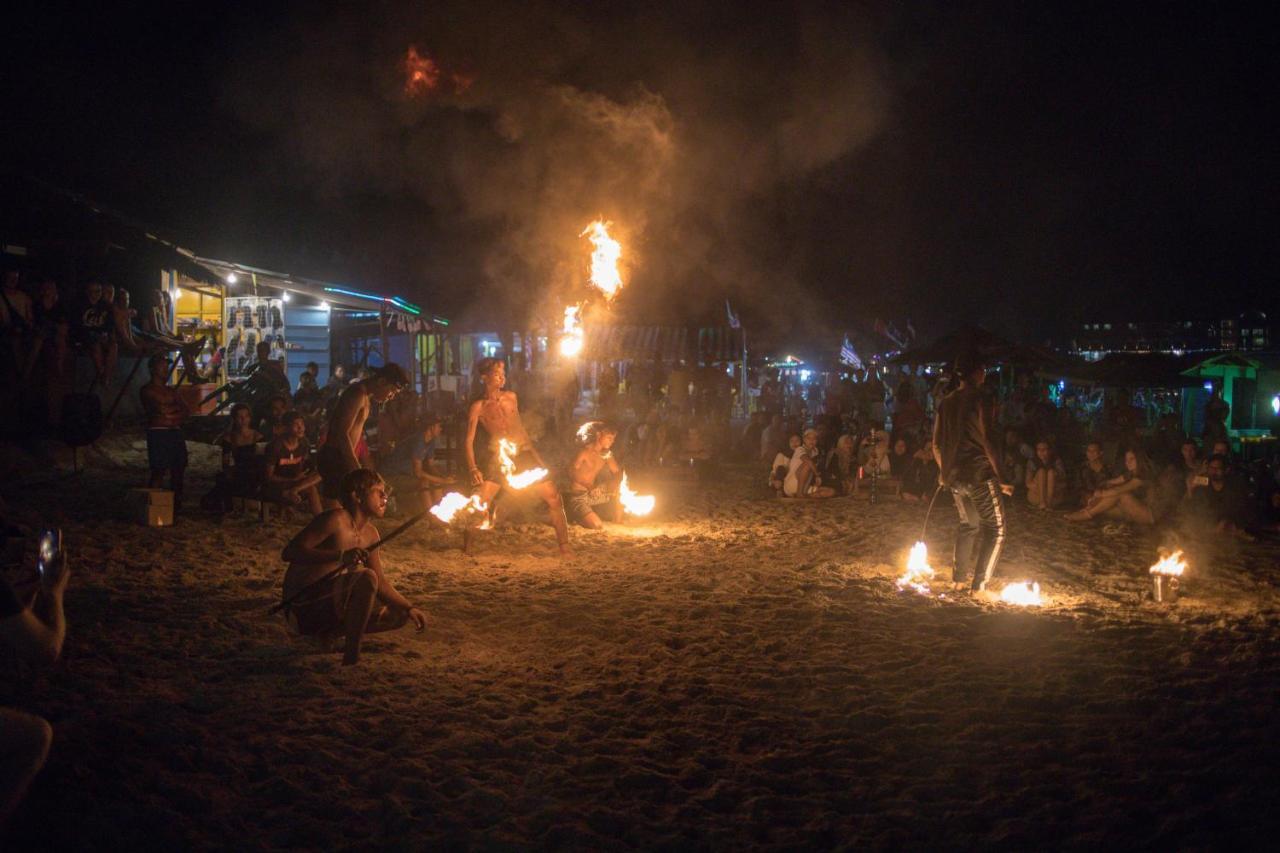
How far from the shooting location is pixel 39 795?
3486 mm

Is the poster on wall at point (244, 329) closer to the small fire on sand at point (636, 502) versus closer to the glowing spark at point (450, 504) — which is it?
the small fire on sand at point (636, 502)

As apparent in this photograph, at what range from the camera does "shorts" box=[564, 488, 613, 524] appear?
32.8 ft

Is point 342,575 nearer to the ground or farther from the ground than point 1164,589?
farther from the ground

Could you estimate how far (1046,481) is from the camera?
1170cm

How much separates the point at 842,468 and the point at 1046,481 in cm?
268

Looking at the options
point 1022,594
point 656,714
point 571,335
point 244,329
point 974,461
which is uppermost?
point 571,335

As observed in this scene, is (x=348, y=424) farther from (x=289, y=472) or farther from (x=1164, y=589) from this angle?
(x=1164, y=589)

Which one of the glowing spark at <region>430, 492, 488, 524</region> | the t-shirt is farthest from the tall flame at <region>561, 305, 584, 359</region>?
the glowing spark at <region>430, 492, 488, 524</region>

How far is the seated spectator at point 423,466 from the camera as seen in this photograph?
31.1ft

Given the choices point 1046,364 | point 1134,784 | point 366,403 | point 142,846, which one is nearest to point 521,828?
point 142,846

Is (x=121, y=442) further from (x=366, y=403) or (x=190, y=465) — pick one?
(x=366, y=403)

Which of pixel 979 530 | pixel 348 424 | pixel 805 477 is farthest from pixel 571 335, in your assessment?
pixel 979 530

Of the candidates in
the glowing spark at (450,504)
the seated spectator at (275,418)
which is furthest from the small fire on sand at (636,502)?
the seated spectator at (275,418)

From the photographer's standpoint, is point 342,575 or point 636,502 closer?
point 342,575
